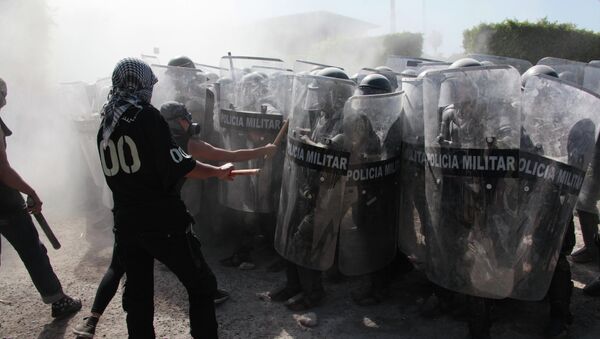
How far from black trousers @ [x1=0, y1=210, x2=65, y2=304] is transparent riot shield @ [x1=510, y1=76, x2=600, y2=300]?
3445 millimetres

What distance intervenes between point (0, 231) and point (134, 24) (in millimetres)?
17717

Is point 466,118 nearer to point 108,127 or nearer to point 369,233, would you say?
point 369,233

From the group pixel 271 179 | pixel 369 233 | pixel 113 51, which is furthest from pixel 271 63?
pixel 113 51

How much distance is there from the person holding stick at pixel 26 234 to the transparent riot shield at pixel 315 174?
1845 millimetres

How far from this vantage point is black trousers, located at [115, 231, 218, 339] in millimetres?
2745

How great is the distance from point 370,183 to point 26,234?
2.71 m

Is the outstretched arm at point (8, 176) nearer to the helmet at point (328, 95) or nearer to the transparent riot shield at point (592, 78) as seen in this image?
the helmet at point (328, 95)

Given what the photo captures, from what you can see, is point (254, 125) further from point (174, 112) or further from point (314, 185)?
point (314, 185)

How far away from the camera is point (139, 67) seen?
263 cm

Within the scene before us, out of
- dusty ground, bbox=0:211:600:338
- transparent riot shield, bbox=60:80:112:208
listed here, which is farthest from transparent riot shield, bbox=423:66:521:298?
transparent riot shield, bbox=60:80:112:208

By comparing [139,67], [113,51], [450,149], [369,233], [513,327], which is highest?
[113,51]

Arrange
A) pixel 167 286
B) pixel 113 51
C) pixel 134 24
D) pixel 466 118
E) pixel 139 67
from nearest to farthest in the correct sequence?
pixel 139 67, pixel 466 118, pixel 167 286, pixel 113 51, pixel 134 24

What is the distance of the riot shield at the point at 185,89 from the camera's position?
5184 millimetres

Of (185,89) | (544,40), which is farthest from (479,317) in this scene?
(544,40)
